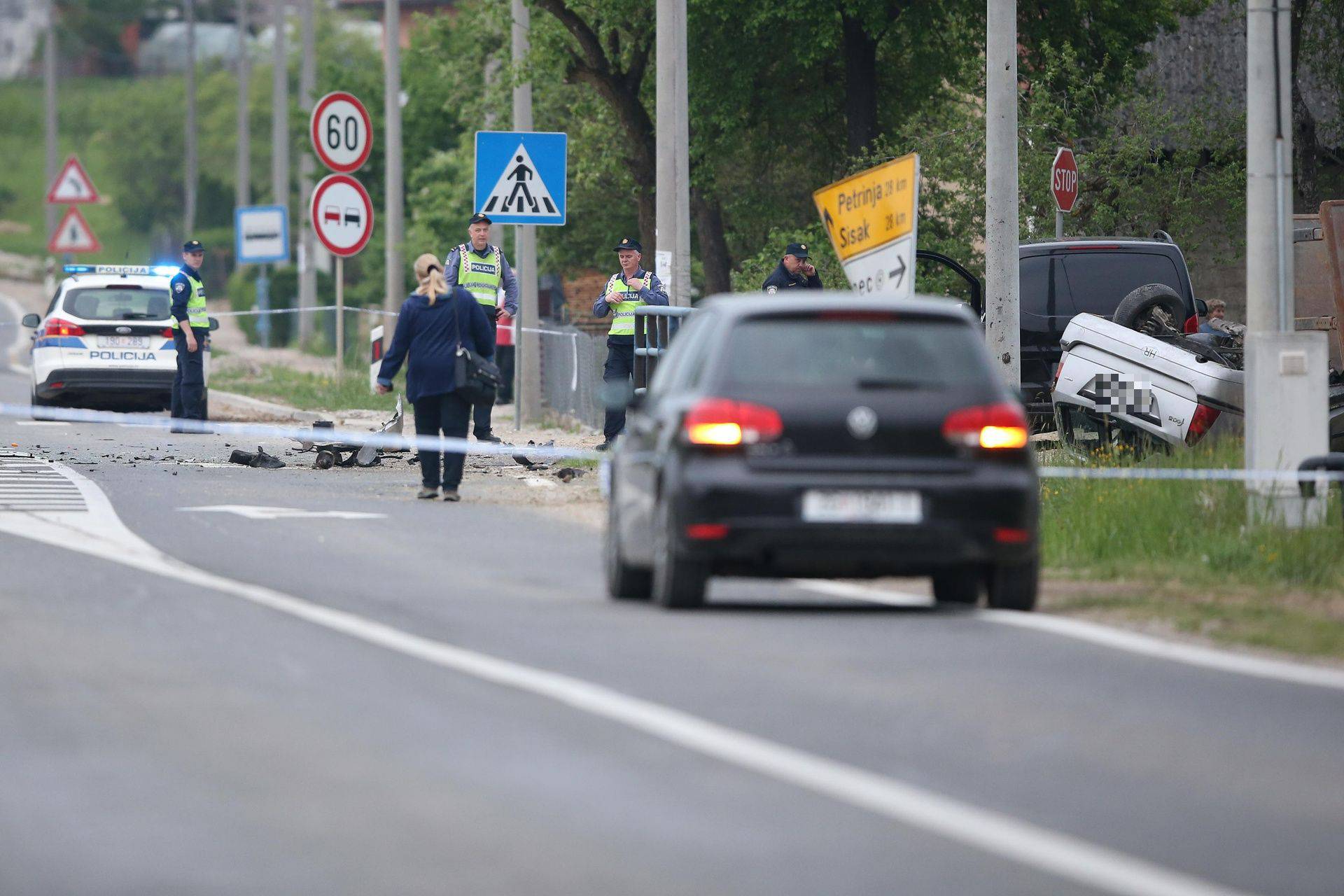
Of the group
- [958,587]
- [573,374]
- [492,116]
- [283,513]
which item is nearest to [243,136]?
[492,116]

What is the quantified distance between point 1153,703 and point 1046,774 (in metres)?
1.51

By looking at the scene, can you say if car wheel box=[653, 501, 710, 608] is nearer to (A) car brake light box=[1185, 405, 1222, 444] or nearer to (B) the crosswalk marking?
(B) the crosswalk marking

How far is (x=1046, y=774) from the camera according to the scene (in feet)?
25.6

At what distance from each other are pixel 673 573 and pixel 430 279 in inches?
253

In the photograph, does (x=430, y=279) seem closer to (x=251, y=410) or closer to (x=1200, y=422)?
(x=1200, y=422)

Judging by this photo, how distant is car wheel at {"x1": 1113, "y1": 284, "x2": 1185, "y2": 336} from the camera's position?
69.7ft

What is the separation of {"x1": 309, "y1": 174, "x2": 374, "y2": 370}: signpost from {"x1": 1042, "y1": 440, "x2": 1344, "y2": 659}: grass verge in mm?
14263

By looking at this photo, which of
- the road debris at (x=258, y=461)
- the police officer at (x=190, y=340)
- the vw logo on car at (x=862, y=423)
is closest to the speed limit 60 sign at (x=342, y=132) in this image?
the police officer at (x=190, y=340)

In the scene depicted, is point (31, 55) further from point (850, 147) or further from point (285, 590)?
point (285, 590)

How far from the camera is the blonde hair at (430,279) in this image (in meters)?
17.6

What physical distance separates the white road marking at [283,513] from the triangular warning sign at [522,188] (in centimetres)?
814

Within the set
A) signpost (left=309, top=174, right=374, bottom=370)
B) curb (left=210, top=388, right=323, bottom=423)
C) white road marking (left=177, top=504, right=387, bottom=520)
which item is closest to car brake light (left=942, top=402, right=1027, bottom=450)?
white road marking (left=177, top=504, right=387, bottom=520)

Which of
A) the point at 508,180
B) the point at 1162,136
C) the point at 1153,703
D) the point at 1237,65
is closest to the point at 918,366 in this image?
the point at 1153,703

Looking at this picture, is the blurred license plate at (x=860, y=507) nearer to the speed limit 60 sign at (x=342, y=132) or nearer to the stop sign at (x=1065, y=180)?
the stop sign at (x=1065, y=180)
